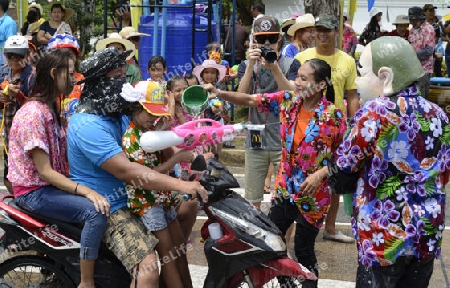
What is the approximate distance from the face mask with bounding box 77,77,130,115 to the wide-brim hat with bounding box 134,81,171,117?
0.46ft

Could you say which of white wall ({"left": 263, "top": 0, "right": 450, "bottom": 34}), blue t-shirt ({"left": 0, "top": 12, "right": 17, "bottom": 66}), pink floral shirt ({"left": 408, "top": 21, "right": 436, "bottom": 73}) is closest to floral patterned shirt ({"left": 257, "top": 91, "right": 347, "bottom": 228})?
blue t-shirt ({"left": 0, "top": 12, "right": 17, "bottom": 66})

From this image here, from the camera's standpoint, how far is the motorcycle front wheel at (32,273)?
440cm

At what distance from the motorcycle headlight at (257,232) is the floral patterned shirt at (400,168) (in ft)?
1.73

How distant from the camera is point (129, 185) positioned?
4195 mm

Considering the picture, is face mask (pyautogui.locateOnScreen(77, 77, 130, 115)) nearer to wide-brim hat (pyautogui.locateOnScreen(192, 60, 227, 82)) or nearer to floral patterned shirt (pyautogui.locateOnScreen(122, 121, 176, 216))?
floral patterned shirt (pyautogui.locateOnScreen(122, 121, 176, 216))

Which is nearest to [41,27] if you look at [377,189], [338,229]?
[338,229]

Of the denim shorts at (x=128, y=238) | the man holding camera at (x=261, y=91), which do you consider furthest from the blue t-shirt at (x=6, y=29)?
the denim shorts at (x=128, y=238)

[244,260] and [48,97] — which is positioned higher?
[48,97]

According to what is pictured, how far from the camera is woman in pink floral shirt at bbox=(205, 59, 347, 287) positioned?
469cm

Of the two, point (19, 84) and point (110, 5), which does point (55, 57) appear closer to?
point (19, 84)

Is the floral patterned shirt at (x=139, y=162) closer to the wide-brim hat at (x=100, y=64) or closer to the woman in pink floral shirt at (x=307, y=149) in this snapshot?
the wide-brim hat at (x=100, y=64)

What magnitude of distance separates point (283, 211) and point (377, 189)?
1359mm

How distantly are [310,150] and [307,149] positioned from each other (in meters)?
0.02

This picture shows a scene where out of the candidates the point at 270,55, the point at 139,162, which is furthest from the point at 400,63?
the point at 270,55
